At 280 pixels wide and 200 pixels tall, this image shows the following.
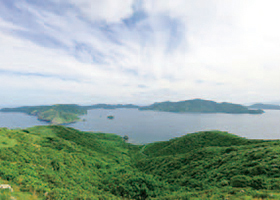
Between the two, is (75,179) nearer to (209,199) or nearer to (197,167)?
(209,199)

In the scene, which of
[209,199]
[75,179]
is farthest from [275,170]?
[75,179]

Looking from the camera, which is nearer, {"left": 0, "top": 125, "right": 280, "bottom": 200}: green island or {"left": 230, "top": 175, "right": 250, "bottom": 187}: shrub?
{"left": 0, "top": 125, "right": 280, "bottom": 200}: green island

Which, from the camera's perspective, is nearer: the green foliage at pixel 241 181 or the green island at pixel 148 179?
the green island at pixel 148 179

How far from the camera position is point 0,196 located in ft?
26.0

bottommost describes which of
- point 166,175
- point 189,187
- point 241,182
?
point 166,175

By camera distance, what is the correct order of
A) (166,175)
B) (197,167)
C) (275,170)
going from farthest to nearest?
(166,175) < (197,167) < (275,170)

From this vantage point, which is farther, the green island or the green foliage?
the green foliage

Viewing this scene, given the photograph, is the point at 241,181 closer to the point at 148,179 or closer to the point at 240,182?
the point at 240,182

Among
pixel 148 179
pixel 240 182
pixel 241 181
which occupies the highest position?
pixel 241 181

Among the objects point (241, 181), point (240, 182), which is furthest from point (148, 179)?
point (241, 181)

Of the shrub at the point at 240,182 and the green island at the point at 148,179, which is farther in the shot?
the shrub at the point at 240,182

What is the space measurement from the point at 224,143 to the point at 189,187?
1489 inches

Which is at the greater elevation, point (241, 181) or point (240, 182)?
point (241, 181)

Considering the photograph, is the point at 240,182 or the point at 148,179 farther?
the point at 148,179
